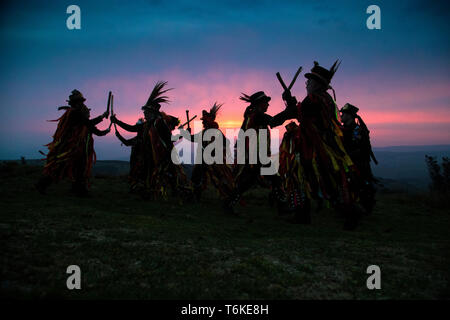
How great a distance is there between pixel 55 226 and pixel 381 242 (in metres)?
4.11

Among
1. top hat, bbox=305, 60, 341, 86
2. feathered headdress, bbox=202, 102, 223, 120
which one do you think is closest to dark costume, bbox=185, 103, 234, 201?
feathered headdress, bbox=202, 102, 223, 120

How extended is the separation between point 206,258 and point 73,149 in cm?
534

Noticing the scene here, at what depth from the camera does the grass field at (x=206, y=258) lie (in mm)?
2104

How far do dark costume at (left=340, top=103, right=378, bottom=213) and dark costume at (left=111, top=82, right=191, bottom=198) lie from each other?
3802 millimetres

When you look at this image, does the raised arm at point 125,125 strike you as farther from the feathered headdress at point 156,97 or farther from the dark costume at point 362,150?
the dark costume at point 362,150

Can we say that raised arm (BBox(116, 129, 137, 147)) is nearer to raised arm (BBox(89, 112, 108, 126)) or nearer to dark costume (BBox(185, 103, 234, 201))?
raised arm (BBox(89, 112, 108, 126))

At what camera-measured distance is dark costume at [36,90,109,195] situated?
6.59 m

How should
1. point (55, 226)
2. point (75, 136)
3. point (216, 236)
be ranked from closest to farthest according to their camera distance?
point (55, 226) → point (216, 236) → point (75, 136)

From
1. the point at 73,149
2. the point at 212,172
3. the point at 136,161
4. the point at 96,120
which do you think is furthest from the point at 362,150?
the point at 73,149

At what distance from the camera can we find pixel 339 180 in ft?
14.7

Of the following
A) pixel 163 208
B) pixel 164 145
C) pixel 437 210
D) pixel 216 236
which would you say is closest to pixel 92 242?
pixel 216 236

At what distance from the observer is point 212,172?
7223 millimetres

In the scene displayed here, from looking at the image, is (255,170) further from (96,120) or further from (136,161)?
(96,120)
